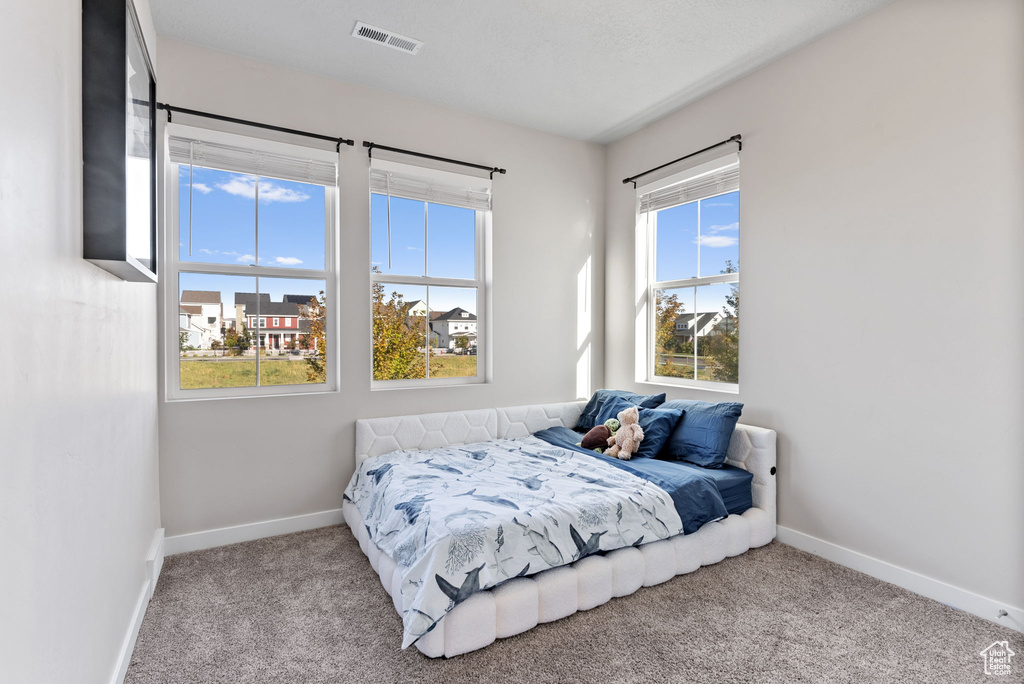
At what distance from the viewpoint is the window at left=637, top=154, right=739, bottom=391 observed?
3.34 m

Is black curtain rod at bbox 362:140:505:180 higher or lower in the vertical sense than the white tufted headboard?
higher

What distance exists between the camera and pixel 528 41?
2795 mm

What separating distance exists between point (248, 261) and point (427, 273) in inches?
44.5

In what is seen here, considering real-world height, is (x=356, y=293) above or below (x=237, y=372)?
above

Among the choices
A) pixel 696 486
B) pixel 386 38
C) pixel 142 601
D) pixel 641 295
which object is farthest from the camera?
pixel 641 295

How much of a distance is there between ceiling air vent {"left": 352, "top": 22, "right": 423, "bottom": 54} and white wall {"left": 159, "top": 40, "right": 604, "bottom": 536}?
1.86 feet

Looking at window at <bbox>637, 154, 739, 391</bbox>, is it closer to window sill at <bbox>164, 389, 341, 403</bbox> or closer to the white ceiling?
the white ceiling

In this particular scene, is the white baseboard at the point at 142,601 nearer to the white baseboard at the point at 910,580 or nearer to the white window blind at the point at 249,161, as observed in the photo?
the white window blind at the point at 249,161

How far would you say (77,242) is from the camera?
132 cm

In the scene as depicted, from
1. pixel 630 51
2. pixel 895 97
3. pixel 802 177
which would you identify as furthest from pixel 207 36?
pixel 895 97

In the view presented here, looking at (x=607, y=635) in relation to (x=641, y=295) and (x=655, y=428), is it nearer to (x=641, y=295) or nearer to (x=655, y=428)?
(x=655, y=428)

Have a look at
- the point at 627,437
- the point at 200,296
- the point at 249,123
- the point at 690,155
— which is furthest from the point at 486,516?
the point at 690,155

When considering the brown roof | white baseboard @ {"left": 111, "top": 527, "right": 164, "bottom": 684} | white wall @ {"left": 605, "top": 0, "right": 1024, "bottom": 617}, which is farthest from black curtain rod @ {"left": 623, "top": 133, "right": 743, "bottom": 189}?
white baseboard @ {"left": 111, "top": 527, "right": 164, "bottom": 684}

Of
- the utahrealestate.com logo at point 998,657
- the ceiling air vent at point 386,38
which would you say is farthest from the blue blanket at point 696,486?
the ceiling air vent at point 386,38
